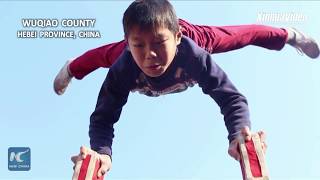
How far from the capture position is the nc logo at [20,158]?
144 centimetres

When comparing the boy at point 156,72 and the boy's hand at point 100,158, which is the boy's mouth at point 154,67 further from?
the boy's hand at point 100,158

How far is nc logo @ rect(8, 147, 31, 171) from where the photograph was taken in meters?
1.44

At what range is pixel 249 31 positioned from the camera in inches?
58.0

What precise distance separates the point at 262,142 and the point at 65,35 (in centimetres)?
76

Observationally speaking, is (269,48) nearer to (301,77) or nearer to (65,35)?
(301,77)

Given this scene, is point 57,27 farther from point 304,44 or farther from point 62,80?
point 304,44

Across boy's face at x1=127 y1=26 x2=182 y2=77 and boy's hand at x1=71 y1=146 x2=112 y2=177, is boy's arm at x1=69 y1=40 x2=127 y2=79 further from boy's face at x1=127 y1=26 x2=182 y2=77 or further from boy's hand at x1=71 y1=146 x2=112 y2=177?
boy's hand at x1=71 y1=146 x2=112 y2=177

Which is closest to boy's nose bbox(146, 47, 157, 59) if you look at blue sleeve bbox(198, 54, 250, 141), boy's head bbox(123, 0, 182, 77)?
boy's head bbox(123, 0, 182, 77)

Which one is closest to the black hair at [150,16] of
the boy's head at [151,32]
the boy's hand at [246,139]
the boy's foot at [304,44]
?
the boy's head at [151,32]

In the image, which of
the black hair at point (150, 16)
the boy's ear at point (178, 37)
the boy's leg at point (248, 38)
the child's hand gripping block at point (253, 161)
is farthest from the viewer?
the boy's leg at point (248, 38)

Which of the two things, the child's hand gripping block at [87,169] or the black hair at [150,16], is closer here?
the child's hand gripping block at [87,169]

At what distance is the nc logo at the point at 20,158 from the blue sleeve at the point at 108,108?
0.23 m

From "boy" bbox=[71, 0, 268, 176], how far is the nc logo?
0.23 m

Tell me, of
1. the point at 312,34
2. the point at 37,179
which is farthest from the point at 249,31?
the point at 37,179
